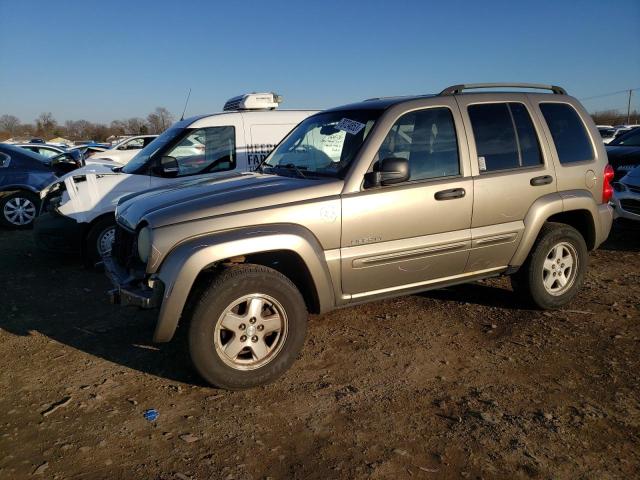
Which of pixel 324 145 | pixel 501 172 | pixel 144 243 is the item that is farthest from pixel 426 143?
pixel 144 243

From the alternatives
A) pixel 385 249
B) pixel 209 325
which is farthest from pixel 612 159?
pixel 209 325

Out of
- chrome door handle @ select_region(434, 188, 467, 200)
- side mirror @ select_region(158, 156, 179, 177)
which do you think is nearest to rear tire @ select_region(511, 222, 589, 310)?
chrome door handle @ select_region(434, 188, 467, 200)

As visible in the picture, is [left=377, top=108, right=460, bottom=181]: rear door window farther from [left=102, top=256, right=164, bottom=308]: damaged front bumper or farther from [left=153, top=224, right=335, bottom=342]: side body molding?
[left=102, top=256, right=164, bottom=308]: damaged front bumper

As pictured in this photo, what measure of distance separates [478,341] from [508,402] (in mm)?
974

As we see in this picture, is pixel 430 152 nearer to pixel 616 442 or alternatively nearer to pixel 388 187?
pixel 388 187

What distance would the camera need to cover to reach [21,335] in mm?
4566

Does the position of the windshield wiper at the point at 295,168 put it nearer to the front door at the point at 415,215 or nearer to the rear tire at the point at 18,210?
the front door at the point at 415,215

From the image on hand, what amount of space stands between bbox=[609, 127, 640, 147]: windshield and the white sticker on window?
8.26 meters

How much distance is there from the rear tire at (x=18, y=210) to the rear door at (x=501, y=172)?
8368 millimetres

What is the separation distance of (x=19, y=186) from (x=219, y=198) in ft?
24.8

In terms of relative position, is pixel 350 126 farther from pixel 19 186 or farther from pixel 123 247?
pixel 19 186

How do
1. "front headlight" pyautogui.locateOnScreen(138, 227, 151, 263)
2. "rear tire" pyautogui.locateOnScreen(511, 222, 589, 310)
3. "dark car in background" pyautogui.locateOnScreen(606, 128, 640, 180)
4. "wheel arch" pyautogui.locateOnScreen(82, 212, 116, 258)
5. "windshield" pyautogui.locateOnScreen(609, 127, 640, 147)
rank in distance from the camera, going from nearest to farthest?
"front headlight" pyautogui.locateOnScreen(138, 227, 151, 263) → "rear tire" pyautogui.locateOnScreen(511, 222, 589, 310) → "wheel arch" pyautogui.locateOnScreen(82, 212, 116, 258) → "dark car in background" pyautogui.locateOnScreen(606, 128, 640, 180) → "windshield" pyautogui.locateOnScreen(609, 127, 640, 147)

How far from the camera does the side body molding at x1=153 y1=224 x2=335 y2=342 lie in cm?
322

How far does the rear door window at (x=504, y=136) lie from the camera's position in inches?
167
